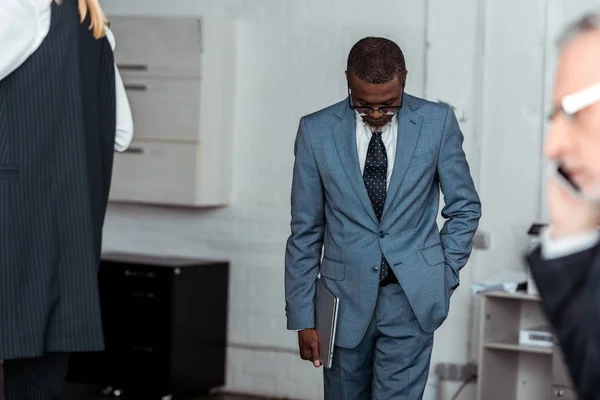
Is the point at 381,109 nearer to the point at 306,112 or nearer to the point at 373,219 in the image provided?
the point at 373,219

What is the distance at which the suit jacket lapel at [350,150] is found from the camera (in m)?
3.21

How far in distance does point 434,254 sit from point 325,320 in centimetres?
36

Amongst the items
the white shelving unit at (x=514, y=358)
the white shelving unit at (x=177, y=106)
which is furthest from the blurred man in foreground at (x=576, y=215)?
the white shelving unit at (x=177, y=106)

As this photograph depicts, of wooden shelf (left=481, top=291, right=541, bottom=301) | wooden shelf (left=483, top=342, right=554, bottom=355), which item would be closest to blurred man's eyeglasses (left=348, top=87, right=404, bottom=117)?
wooden shelf (left=481, top=291, right=541, bottom=301)

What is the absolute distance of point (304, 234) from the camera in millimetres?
3352

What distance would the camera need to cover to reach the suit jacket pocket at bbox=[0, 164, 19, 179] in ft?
9.77

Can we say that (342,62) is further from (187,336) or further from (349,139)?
(349,139)

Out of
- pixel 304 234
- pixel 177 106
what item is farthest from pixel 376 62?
pixel 177 106

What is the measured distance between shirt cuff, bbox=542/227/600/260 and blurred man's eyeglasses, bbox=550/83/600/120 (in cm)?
11

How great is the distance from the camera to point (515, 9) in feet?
17.3

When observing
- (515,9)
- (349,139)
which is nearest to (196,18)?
(515,9)

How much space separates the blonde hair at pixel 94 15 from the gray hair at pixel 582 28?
6.93 ft

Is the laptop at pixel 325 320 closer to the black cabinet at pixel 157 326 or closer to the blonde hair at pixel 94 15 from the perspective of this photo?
the blonde hair at pixel 94 15

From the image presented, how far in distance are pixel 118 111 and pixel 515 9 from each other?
99.2 inches
